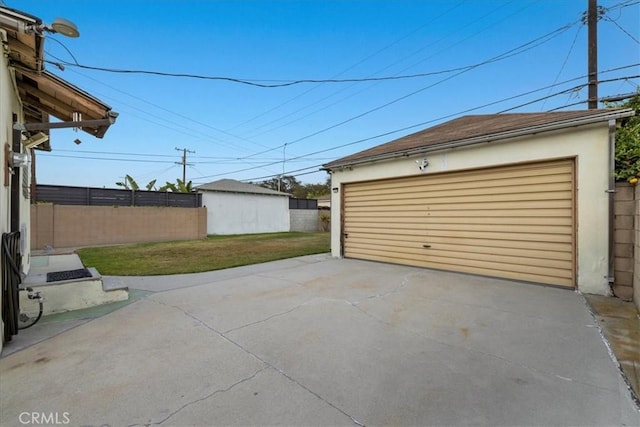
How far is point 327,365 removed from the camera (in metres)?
2.55

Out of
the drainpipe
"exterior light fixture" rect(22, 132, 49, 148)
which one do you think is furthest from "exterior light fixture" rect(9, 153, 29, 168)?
"exterior light fixture" rect(22, 132, 49, 148)

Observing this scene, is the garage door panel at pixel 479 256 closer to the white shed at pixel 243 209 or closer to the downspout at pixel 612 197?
the downspout at pixel 612 197

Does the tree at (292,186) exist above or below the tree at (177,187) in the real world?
above

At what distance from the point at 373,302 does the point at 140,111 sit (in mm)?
18215

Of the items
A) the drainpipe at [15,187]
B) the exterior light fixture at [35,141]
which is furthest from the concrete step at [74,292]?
the exterior light fixture at [35,141]

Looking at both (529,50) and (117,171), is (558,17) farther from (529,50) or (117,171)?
(117,171)

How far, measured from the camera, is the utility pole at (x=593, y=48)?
8586 mm

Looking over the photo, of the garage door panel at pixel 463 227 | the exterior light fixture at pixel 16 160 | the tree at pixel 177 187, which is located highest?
the tree at pixel 177 187

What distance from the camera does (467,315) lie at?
3803mm

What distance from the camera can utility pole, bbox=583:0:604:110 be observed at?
8.59 meters

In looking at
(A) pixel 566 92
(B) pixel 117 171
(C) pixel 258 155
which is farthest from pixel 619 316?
(B) pixel 117 171

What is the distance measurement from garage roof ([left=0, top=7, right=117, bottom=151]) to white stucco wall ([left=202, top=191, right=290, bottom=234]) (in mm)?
12768

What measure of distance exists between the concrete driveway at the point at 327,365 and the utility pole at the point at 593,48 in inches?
307

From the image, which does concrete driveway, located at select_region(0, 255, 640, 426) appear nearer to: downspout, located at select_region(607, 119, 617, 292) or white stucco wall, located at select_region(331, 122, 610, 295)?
white stucco wall, located at select_region(331, 122, 610, 295)
